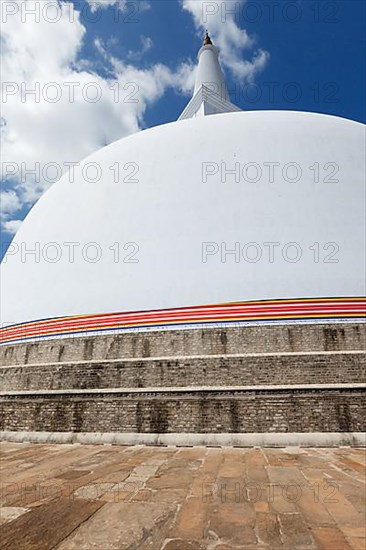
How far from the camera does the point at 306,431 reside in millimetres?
6922

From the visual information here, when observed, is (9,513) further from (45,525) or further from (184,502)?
(184,502)

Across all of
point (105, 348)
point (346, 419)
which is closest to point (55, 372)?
point (105, 348)

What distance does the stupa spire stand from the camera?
68.6 ft

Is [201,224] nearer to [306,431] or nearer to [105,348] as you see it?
[105,348]

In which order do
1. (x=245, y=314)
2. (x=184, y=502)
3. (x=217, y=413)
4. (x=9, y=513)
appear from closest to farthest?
(x=9, y=513), (x=184, y=502), (x=217, y=413), (x=245, y=314)

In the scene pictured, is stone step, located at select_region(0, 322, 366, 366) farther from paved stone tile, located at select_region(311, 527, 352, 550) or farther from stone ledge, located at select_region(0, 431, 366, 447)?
paved stone tile, located at select_region(311, 527, 352, 550)

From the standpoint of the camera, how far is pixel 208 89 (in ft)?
71.0

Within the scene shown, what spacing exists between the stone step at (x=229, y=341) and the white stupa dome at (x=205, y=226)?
0.49 m

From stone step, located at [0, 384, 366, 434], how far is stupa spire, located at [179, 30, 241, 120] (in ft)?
58.2

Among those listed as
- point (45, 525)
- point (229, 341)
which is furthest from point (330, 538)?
A: point (229, 341)

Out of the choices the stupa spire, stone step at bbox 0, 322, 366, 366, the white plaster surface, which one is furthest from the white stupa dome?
the stupa spire

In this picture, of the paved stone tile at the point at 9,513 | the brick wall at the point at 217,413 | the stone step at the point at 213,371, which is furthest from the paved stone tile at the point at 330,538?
the stone step at the point at 213,371

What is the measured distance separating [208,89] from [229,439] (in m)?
21.1

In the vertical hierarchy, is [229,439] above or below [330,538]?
below
